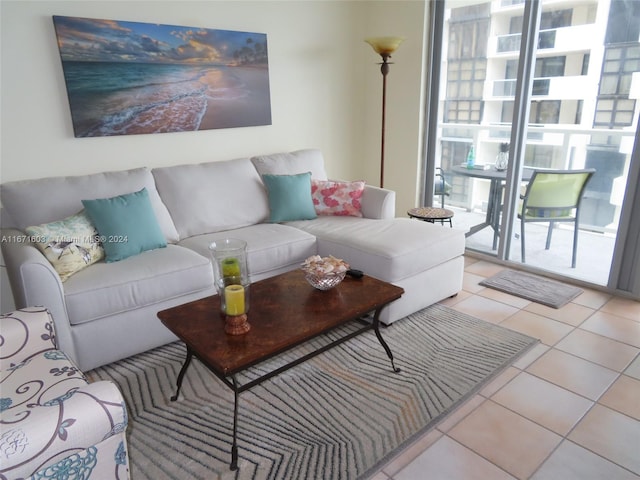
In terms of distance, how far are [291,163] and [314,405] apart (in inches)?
79.6

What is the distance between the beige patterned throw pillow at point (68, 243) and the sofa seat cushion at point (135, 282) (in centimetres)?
5

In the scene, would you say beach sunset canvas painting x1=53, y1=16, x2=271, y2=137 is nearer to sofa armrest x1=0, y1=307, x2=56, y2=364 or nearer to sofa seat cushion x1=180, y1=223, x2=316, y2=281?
sofa seat cushion x1=180, y1=223, x2=316, y2=281

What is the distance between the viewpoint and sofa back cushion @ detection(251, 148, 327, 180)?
340cm

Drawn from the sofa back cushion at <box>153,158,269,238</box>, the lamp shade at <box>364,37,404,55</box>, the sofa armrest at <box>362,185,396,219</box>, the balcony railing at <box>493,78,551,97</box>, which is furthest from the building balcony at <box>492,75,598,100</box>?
the sofa back cushion at <box>153,158,269,238</box>

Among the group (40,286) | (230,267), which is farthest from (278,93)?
(40,286)

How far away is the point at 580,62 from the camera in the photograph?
3059 millimetres

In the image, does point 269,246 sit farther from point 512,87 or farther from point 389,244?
point 512,87

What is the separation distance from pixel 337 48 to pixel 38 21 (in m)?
2.39

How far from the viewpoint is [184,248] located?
8.77 feet

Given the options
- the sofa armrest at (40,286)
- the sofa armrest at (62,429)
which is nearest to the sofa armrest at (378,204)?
the sofa armrest at (40,286)

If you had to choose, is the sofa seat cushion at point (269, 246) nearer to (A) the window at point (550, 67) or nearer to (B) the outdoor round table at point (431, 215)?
(B) the outdoor round table at point (431, 215)

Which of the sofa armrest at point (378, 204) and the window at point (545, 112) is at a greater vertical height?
the window at point (545, 112)

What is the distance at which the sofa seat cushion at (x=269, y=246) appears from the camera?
2.71 m

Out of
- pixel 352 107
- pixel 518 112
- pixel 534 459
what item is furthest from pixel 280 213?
pixel 534 459
